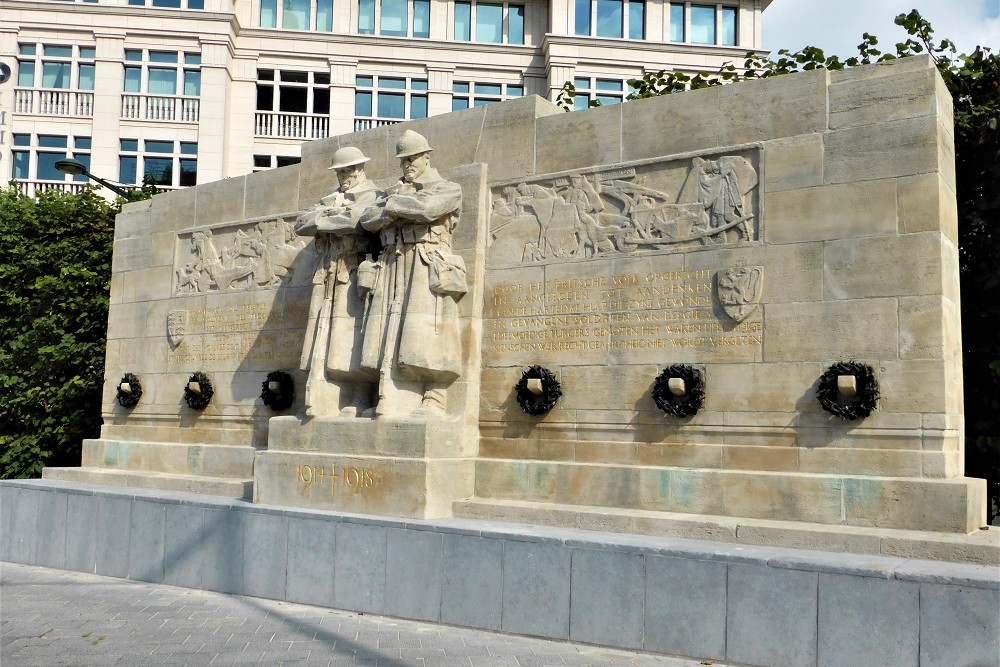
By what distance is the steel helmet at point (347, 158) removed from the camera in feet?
45.6

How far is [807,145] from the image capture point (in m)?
10.8

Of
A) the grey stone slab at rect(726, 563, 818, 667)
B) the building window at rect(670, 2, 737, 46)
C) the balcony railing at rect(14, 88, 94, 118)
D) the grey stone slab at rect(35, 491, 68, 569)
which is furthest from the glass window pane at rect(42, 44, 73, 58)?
the grey stone slab at rect(726, 563, 818, 667)

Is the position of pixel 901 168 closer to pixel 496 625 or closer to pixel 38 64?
pixel 496 625

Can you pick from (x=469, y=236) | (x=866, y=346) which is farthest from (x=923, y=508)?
(x=469, y=236)

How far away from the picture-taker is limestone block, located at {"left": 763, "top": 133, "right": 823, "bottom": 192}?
35.2 feet

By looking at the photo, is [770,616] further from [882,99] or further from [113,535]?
[113,535]

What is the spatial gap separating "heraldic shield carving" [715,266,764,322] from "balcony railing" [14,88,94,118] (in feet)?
108

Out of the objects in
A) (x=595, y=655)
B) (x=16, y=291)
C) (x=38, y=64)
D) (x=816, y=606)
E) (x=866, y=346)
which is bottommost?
(x=595, y=655)

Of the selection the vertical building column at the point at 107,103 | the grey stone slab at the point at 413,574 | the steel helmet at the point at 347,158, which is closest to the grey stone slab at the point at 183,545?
the grey stone slab at the point at 413,574

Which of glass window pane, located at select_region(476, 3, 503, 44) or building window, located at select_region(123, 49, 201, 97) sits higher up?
glass window pane, located at select_region(476, 3, 503, 44)

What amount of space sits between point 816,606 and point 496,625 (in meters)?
3.37

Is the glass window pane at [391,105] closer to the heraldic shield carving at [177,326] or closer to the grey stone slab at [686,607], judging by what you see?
the heraldic shield carving at [177,326]

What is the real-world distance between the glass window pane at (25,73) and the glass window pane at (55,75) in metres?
0.49

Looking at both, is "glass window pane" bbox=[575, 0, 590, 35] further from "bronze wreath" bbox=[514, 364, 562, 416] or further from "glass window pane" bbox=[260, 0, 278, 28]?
"bronze wreath" bbox=[514, 364, 562, 416]
